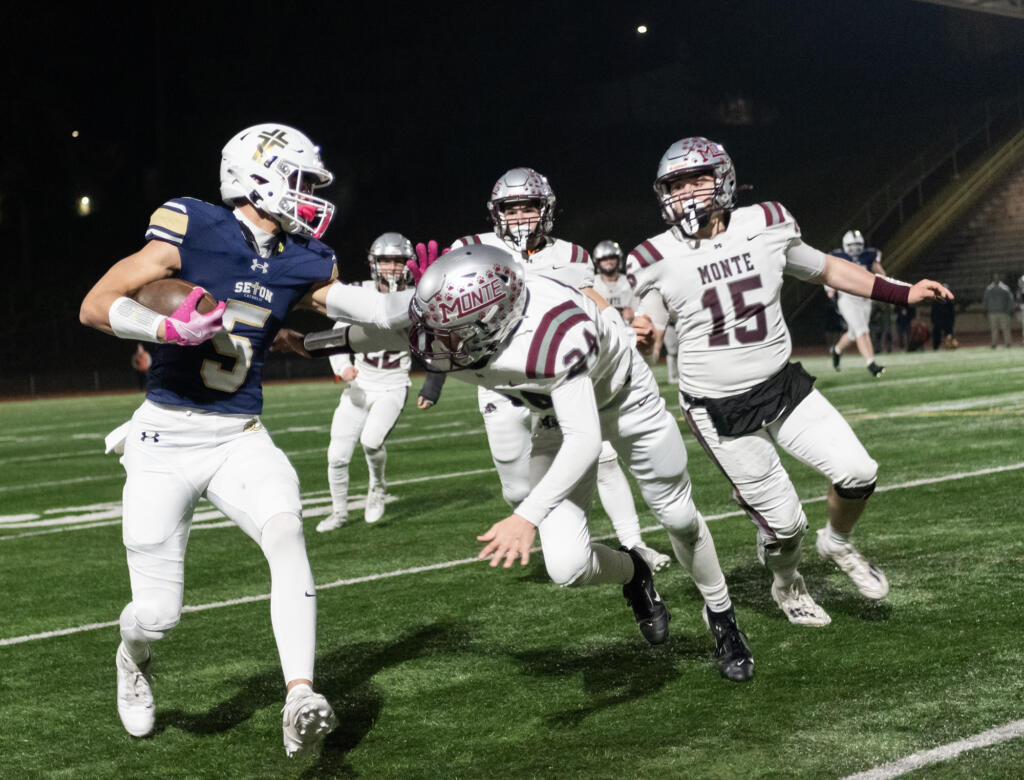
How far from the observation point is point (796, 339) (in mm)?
31750

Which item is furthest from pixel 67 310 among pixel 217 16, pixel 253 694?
pixel 253 694

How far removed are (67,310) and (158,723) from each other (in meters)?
31.2

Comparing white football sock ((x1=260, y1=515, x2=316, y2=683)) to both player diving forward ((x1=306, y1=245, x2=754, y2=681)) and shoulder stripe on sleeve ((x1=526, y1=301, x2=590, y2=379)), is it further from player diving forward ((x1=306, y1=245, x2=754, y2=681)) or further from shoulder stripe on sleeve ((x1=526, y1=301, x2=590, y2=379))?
shoulder stripe on sleeve ((x1=526, y1=301, x2=590, y2=379))

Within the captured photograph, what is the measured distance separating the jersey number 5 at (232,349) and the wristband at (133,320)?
31 cm

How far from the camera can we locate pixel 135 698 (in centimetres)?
395

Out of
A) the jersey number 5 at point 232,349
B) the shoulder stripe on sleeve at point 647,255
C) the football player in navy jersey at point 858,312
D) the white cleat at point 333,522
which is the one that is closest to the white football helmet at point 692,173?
the shoulder stripe on sleeve at point 647,255

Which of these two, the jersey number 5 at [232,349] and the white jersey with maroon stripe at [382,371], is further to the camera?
the white jersey with maroon stripe at [382,371]

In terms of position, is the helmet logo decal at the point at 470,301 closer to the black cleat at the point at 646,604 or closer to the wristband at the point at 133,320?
the wristband at the point at 133,320

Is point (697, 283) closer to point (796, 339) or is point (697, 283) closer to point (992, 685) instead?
point (992, 685)

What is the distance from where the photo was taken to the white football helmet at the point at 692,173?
191 inches

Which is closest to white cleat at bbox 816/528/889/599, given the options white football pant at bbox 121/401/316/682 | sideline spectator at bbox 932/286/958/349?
white football pant at bbox 121/401/316/682

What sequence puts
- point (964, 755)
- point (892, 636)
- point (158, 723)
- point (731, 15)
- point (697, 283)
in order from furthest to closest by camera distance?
point (731, 15) < point (697, 283) < point (892, 636) < point (158, 723) < point (964, 755)

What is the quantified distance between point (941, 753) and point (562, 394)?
1408 millimetres

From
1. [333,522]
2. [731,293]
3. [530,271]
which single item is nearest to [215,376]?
[731,293]
